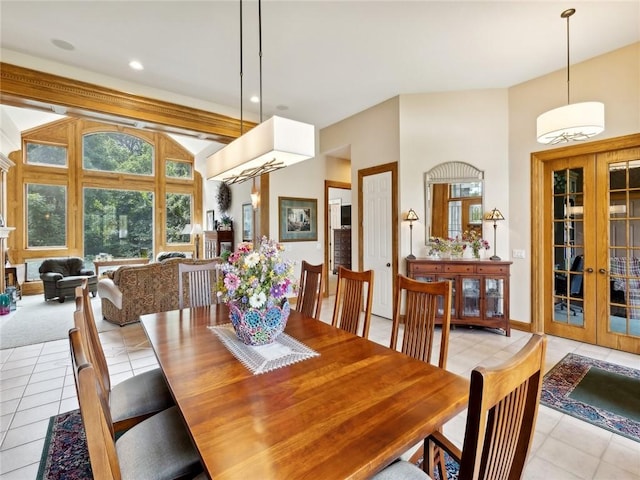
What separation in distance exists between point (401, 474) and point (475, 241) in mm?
3684

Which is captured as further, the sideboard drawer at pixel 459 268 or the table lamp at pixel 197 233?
the table lamp at pixel 197 233

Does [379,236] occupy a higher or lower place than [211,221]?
lower

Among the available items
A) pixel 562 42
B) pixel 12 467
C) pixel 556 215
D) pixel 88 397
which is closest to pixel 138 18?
pixel 88 397

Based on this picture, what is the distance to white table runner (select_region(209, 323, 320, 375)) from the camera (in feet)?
5.06

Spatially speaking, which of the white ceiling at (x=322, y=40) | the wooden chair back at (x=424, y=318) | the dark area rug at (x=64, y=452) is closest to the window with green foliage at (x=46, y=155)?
the white ceiling at (x=322, y=40)

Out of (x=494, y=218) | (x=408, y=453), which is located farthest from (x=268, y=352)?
(x=494, y=218)

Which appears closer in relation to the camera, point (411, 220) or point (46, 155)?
point (411, 220)

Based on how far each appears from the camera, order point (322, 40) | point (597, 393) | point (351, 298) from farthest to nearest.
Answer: point (322, 40), point (597, 393), point (351, 298)

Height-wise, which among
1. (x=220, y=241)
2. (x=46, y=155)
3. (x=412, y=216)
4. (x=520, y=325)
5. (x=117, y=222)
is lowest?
(x=520, y=325)

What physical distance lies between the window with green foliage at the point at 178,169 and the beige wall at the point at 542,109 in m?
8.18

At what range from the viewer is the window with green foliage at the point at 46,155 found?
706 cm

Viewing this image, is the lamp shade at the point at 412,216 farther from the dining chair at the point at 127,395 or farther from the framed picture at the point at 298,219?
the dining chair at the point at 127,395

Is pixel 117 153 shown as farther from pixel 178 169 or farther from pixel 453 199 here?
pixel 453 199

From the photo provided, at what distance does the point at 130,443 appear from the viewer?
1364 mm
